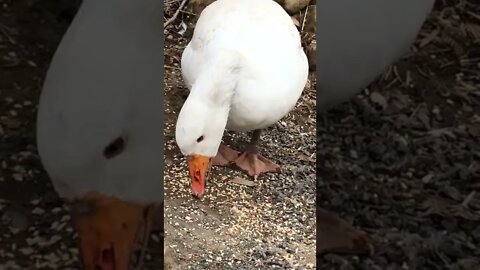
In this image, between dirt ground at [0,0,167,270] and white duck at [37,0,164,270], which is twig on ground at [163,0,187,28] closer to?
white duck at [37,0,164,270]

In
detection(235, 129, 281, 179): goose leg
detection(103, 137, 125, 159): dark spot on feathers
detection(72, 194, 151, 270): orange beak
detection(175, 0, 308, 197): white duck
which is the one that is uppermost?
detection(175, 0, 308, 197): white duck

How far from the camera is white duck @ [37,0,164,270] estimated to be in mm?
1125

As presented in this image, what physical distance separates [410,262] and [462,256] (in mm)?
80

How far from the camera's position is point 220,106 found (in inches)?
44.4

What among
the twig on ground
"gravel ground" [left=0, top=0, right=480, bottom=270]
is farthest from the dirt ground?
the twig on ground

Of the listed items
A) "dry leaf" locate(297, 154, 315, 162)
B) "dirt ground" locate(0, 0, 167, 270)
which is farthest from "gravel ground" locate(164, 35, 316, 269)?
"dirt ground" locate(0, 0, 167, 270)

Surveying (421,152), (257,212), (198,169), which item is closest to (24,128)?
(198,169)

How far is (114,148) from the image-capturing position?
3.76 feet

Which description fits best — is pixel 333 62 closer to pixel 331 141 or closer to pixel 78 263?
pixel 331 141

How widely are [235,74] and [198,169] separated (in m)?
0.16

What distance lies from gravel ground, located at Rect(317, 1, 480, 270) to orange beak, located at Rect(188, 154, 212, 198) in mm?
193

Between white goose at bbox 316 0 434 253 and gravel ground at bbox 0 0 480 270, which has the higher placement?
white goose at bbox 316 0 434 253

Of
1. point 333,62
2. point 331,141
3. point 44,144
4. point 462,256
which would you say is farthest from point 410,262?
point 44,144

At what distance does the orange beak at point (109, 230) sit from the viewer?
3.83 feet
